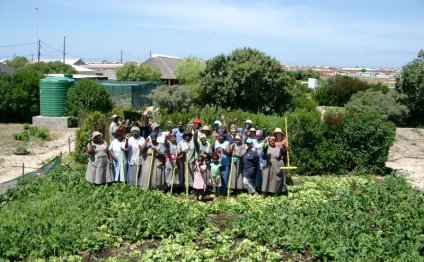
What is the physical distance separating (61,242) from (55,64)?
52733mm

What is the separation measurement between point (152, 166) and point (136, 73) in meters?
35.6

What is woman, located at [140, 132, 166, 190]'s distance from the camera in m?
10.7

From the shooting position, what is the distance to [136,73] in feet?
149

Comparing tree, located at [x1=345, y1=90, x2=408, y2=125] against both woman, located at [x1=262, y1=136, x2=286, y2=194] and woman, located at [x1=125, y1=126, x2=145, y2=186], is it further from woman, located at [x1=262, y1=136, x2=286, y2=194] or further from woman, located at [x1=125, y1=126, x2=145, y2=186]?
woman, located at [x1=125, y1=126, x2=145, y2=186]

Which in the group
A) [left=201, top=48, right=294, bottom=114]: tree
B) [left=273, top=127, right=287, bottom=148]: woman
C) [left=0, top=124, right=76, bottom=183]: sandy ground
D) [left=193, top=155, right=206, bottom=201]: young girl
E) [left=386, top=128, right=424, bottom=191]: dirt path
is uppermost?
[left=201, top=48, right=294, bottom=114]: tree

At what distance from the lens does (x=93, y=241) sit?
25.7 feet

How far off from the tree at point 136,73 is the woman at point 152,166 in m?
35.3

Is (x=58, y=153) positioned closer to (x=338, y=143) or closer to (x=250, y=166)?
(x=250, y=166)

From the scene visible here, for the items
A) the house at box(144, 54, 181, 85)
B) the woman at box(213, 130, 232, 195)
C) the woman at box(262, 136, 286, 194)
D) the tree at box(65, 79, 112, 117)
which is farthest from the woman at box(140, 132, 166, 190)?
the house at box(144, 54, 181, 85)

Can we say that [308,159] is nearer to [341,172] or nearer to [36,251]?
[341,172]

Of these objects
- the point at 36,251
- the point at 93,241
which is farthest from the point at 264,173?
the point at 36,251

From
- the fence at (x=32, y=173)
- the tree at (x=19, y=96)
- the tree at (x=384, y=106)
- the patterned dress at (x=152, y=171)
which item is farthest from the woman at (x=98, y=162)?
the tree at (x=384, y=106)

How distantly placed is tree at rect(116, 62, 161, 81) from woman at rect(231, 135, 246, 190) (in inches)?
1402

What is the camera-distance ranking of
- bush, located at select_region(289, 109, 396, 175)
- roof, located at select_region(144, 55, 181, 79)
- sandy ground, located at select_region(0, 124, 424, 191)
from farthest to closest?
roof, located at select_region(144, 55, 181, 79)
sandy ground, located at select_region(0, 124, 424, 191)
bush, located at select_region(289, 109, 396, 175)
